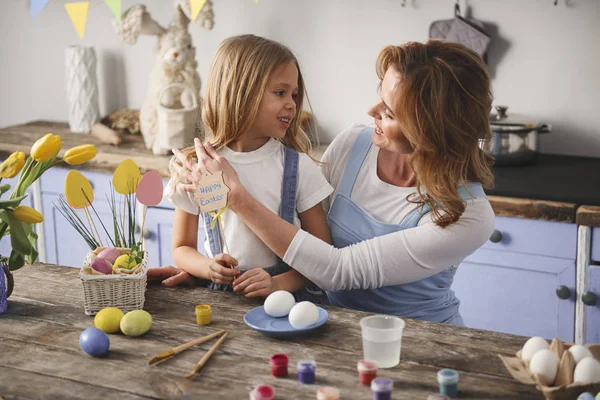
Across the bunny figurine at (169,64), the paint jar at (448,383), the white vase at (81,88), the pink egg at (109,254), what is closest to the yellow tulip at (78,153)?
the pink egg at (109,254)

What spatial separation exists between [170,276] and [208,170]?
0.85 feet

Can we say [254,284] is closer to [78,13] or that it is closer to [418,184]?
[418,184]

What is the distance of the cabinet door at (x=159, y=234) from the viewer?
2.91 metres

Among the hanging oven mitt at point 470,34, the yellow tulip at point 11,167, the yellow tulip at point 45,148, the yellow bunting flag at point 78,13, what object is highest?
the yellow bunting flag at point 78,13

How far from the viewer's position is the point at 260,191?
5.88 feet

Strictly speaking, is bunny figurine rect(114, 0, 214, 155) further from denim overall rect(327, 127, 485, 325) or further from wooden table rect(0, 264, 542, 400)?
wooden table rect(0, 264, 542, 400)

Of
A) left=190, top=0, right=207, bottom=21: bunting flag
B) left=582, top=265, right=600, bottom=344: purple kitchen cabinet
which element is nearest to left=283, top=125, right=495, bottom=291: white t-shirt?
left=582, top=265, right=600, bottom=344: purple kitchen cabinet

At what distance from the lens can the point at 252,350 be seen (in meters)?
1.37

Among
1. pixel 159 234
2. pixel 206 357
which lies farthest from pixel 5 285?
pixel 159 234

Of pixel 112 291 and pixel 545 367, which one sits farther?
pixel 112 291

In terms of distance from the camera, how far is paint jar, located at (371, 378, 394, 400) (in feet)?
3.80

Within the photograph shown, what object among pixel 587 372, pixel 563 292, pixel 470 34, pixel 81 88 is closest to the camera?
pixel 587 372

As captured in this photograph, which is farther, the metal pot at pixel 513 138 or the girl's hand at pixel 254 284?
the metal pot at pixel 513 138

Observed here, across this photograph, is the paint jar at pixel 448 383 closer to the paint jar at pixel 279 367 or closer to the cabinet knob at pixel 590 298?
the paint jar at pixel 279 367
